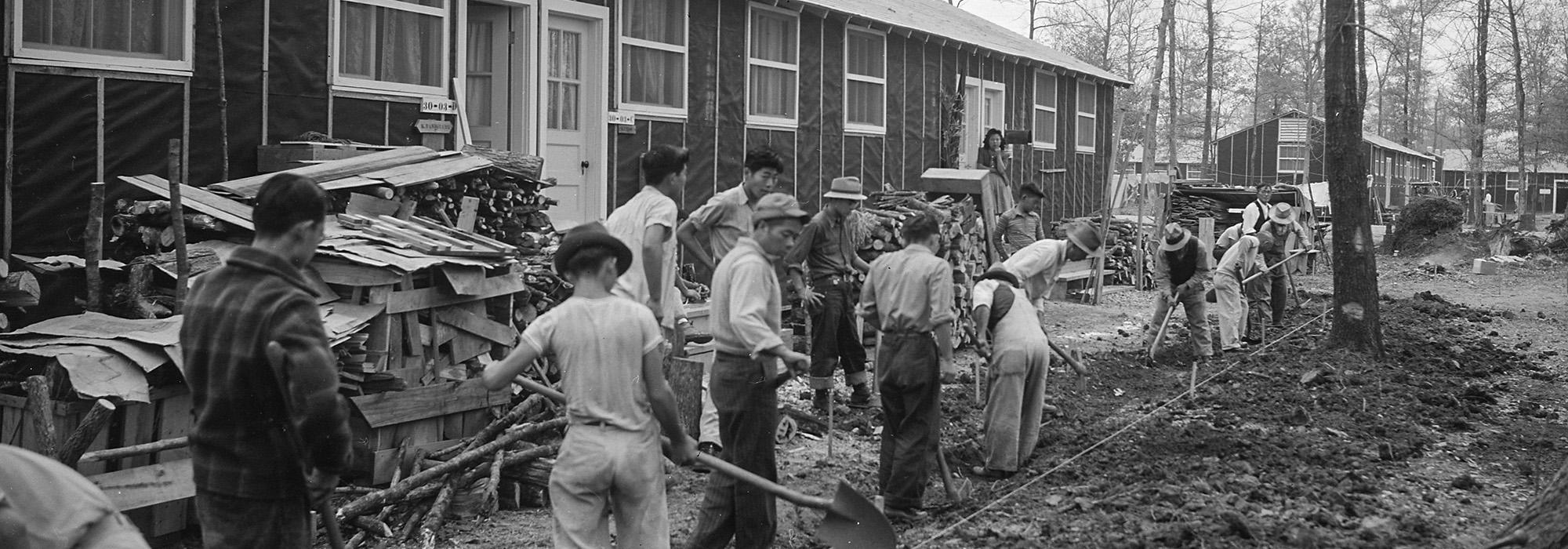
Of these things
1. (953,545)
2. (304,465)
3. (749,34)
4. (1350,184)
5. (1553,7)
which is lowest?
(953,545)

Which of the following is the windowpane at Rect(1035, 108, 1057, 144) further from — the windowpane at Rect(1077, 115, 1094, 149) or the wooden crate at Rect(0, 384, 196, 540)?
the wooden crate at Rect(0, 384, 196, 540)

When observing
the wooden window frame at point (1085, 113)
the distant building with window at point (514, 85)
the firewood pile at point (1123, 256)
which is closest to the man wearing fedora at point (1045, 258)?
the distant building with window at point (514, 85)

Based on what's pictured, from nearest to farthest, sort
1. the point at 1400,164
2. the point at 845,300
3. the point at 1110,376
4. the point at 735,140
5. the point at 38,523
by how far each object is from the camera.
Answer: the point at 38,523, the point at 845,300, the point at 1110,376, the point at 735,140, the point at 1400,164

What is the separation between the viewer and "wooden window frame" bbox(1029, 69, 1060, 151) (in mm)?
25188

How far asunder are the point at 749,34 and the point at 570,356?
12.0 m

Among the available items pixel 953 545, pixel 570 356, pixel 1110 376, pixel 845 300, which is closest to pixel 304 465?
pixel 570 356

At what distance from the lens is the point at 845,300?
1071 cm

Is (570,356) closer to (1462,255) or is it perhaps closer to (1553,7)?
(1462,255)

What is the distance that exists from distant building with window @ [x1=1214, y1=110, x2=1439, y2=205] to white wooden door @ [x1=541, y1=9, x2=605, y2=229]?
4697cm

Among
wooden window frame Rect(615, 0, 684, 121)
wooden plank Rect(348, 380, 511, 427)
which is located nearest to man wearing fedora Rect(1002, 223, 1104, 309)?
wooden plank Rect(348, 380, 511, 427)

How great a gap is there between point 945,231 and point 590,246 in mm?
10506

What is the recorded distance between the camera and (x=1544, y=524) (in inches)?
207

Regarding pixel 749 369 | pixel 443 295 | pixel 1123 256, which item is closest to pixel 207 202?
pixel 443 295

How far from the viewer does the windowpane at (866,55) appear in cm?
1869
